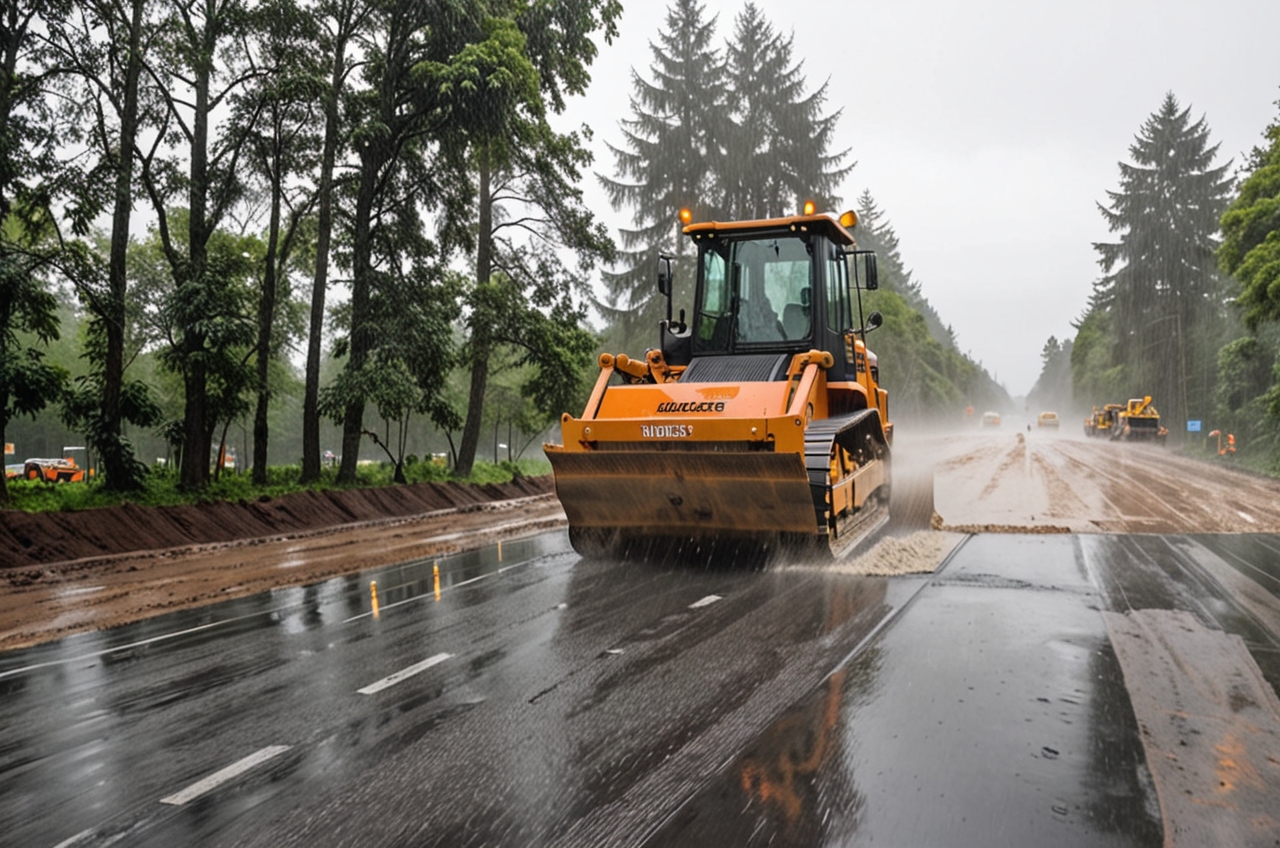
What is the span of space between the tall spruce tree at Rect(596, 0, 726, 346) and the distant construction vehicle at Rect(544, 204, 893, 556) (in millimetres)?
20497

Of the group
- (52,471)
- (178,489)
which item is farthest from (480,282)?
(52,471)

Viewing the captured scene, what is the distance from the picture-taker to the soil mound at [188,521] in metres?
10.4

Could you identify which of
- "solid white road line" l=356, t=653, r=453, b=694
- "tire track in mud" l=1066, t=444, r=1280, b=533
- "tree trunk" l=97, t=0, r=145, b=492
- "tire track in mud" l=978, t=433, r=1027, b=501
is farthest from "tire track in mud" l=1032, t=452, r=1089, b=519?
"tree trunk" l=97, t=0, r=145, b=492

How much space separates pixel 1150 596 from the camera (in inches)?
267

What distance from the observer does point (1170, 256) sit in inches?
1636

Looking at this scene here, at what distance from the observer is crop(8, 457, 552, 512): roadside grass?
13.0 meters

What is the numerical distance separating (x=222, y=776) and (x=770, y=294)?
7494 millimetres

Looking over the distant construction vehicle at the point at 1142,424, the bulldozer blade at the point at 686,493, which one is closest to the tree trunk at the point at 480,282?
the bulldozer blade at the point at 686,493

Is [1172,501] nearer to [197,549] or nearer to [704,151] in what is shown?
[197,549]

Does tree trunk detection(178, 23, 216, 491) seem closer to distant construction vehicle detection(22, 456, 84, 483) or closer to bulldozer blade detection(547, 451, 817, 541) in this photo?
bulldozer blade detection(547, 451, 817, 541)

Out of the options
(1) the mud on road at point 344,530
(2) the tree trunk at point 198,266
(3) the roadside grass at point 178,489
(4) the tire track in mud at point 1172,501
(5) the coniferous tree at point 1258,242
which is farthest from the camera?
(5) the coniferous tree at point 1258,242

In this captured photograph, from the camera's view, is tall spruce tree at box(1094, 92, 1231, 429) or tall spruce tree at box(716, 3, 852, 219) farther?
tall spruce tree at box(1094, 92, 1231, 429)

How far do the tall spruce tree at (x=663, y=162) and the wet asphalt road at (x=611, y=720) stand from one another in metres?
24.2

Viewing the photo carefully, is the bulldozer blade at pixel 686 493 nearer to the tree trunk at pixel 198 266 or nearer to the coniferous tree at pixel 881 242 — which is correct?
the tree trunk at pixel 198 266
